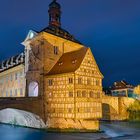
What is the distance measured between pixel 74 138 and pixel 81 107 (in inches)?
177

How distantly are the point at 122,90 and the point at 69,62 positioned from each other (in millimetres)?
35402

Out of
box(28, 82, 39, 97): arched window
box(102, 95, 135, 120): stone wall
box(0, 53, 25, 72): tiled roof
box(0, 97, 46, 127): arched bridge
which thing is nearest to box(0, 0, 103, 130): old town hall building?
box(28, 82, 39, 97): arched window

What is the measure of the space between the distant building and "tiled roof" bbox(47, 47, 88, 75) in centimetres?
3347

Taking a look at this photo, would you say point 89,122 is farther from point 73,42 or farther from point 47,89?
point 73,42

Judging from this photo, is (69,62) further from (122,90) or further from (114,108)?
(122,90)

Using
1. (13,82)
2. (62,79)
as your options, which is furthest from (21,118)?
(62,79)

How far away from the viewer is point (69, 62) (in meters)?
29.6

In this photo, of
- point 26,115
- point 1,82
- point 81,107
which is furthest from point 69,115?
point 1,82

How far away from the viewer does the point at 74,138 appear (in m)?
24.0

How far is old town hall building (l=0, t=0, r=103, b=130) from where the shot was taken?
1096 inches

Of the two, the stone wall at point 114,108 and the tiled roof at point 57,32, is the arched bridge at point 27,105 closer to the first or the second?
the tiled roof at point 57,32

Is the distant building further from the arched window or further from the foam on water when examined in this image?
the arched window

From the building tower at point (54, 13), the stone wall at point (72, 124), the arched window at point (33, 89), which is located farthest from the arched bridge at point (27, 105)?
the building tower at point (54, 13)

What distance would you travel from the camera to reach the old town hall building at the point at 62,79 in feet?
91.4
